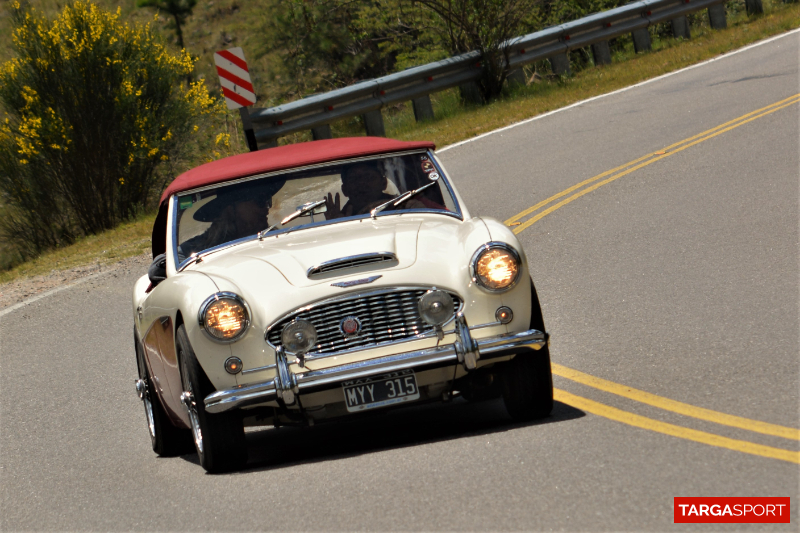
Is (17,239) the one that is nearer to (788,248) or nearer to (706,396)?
(788,248)

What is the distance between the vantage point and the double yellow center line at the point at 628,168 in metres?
11.0

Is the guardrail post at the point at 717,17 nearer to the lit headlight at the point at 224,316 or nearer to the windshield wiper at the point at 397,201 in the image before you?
the windshield wiper at the point at 397,201

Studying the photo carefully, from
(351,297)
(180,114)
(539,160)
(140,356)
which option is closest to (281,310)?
(351,297)

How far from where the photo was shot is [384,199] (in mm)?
6305

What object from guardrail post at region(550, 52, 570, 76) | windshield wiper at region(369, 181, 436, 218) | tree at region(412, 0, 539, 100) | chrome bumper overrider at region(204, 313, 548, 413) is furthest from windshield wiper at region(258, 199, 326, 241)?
guardrail post at region(550, 52, 570, 76)

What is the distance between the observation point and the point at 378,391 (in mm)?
5078

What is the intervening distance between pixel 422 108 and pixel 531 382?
45.2ft

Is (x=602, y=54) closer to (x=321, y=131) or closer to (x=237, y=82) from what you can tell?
(x=321, y=131)

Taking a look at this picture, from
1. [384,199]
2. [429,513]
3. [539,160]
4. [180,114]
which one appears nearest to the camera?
[429,513]

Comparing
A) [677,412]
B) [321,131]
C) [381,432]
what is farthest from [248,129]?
[677,412]

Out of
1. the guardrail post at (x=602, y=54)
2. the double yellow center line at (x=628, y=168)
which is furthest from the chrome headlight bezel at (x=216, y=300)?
the guardrail post at (x=602, y=54)

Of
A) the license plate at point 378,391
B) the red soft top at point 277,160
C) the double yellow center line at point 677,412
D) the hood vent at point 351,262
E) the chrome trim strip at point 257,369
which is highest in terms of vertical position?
the red soft top at point 277,160

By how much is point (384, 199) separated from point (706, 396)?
6.95 feet

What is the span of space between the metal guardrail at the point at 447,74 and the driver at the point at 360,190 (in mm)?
8649
